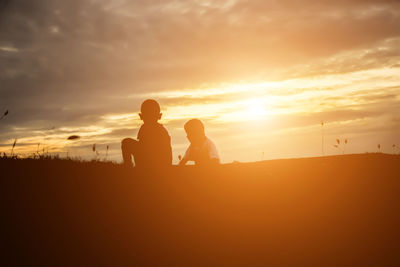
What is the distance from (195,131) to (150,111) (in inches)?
69.1

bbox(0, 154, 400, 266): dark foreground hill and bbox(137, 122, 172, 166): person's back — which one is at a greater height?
bbox(137, 122, 172, 166): person's back

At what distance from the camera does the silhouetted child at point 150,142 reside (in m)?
7.86

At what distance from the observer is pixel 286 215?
6098 millimetres

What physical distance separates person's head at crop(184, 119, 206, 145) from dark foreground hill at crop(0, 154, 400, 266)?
1.47 meters

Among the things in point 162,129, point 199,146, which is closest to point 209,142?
point 199,146

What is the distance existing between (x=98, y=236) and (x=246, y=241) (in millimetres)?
1868

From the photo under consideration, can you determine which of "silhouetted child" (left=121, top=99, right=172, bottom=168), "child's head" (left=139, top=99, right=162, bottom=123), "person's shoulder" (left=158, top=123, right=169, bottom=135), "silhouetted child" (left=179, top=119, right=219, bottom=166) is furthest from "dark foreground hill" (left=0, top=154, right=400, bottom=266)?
"silhouetted child" (left=179, top=119, right=219, bottom=166)

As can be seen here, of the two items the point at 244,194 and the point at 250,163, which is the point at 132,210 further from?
the point at 250,163

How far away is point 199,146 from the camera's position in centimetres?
945

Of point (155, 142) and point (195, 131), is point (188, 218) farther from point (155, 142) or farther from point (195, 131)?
point (195, 131)

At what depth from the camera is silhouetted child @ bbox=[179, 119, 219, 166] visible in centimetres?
934

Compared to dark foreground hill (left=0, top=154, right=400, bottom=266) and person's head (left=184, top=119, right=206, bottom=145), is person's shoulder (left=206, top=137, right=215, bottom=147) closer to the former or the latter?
person's head (left=184, top=119, right=206, bottom=145)

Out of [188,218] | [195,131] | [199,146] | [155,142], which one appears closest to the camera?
[188,218]

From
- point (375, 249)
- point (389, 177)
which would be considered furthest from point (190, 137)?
point (375, 249)
